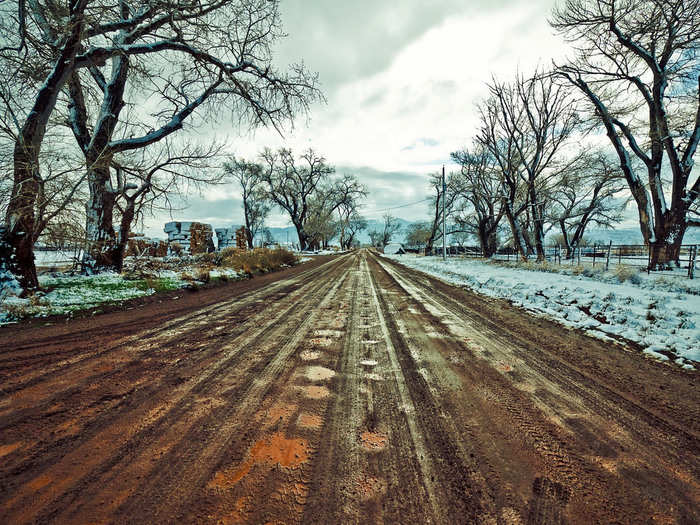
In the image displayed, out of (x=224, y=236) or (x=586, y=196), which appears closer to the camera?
(x=586, y=196)

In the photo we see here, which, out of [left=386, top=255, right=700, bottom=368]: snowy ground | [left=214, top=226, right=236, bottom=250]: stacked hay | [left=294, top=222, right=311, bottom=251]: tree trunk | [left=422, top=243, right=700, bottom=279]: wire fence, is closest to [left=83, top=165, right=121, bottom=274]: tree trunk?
[left=386, top=255, right=700, bottom=368]: snowy ground

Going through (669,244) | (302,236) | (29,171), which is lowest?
(669,244)

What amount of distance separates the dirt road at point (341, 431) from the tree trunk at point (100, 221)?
5.87 meters

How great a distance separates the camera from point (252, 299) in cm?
653

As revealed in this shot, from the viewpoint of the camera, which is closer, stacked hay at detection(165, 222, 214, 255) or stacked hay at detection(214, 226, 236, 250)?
stacked hay at detection(165, 222, 214, 255)

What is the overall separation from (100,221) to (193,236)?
22.1 m

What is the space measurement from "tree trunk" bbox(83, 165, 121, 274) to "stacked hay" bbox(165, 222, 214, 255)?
17.2m

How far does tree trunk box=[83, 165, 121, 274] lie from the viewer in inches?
324

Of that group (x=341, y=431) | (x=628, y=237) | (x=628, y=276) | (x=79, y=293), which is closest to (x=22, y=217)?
(x=79, y=293)

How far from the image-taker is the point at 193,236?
2869 cm

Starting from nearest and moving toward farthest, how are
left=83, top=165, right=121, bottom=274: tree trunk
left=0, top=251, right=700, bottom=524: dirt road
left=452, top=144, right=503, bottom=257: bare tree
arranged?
left=0, top=251, right=700, bottom=524: dirt road
left=83, top=165, right=121, bottom=274: tree trunk
left=452, top=144, right=503, bottom=257: bare tree

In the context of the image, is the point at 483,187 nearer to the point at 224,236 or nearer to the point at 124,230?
the point at 124,230

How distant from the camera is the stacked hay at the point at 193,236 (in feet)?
92.5

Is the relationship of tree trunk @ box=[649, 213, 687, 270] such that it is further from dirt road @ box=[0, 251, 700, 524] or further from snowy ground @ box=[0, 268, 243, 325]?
snowy ground @ box=[0, 268, 243, 325]
